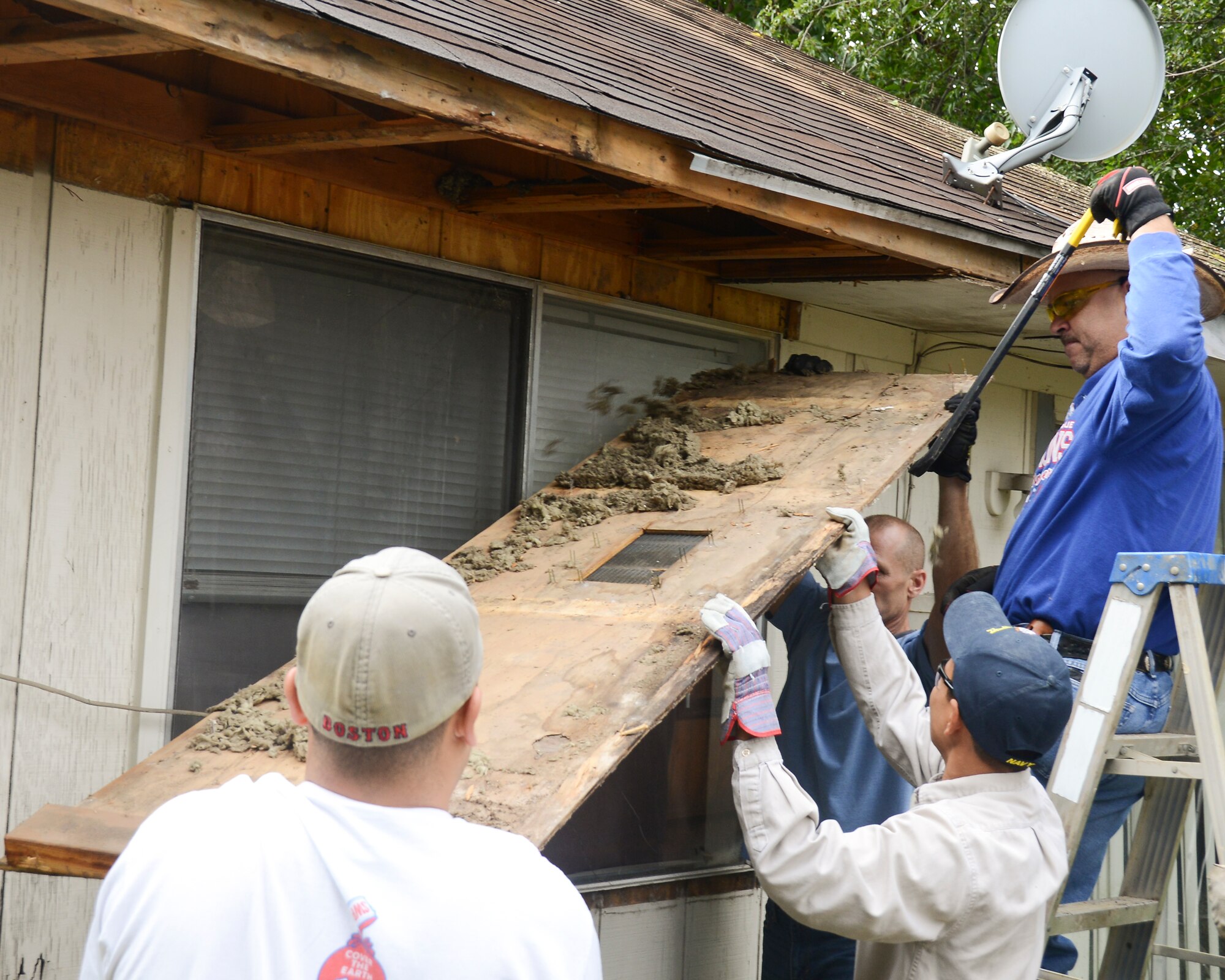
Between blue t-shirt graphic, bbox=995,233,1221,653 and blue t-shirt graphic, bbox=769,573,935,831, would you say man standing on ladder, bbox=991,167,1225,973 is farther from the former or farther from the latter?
blue t-shirt graphic, bbox=769,573,935,831

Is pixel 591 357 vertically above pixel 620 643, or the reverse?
pixel 591 357

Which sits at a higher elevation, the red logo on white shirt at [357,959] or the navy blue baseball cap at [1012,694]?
the navy blue baseball cap at [1012,694]

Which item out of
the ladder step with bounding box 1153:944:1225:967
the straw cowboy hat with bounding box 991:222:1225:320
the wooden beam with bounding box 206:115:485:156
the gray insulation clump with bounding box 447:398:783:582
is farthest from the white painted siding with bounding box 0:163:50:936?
the ladder step with bounding box 1153:944:1225:967

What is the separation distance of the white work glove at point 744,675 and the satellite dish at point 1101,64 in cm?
243

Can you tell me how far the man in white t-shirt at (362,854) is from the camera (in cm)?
131

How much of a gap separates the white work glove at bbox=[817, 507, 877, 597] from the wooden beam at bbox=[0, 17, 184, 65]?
1985mm

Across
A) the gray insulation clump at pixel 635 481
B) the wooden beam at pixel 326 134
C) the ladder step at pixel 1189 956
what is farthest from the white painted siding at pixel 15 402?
the ladder step at pixel 1189 956

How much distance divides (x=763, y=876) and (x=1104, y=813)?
1.05 m

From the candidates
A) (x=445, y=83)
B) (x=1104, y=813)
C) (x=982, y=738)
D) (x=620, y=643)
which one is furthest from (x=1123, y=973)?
(x=445, y=83)

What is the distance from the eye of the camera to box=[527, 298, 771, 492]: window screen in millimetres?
4250

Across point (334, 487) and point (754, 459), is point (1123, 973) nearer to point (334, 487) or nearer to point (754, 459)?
point (754, 459)

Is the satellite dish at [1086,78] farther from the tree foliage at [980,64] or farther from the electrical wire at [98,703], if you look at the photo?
the tree foliage at [980,64]

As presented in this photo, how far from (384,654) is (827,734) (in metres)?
2.45

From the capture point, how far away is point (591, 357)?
441 centimetres
